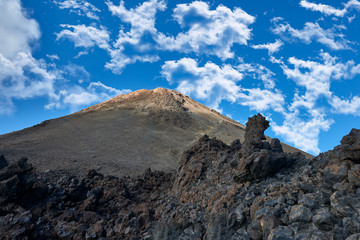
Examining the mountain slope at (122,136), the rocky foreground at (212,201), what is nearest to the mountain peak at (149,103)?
the mountain slope at (122,136)

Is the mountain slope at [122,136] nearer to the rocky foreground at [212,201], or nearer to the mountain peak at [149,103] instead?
the mountain peak at [149,103]

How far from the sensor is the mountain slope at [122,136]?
1136 inches

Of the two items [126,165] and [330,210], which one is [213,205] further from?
[126,165]

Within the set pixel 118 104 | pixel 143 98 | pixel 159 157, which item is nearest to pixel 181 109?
pixel 143 98

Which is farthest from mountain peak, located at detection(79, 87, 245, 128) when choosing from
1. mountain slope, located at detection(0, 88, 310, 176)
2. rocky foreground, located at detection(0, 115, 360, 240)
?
rocky foreground, located at detection(0, 115, 360, 240)

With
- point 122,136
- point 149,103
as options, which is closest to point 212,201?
point 122,136

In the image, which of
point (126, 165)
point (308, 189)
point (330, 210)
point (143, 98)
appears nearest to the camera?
point (330, 210)

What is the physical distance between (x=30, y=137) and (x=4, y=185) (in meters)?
30.2

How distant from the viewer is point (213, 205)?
317 inches

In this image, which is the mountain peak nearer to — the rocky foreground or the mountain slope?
the mountain slope

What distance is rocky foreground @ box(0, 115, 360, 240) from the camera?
560 cm

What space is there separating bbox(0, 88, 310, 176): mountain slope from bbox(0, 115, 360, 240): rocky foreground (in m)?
12.7

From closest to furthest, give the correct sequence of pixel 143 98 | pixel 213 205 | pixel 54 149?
1. pixel 213 205
2. pixel 54 149
3. pixel 143 98

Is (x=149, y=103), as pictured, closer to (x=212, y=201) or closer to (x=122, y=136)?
(x=122, y=136)
